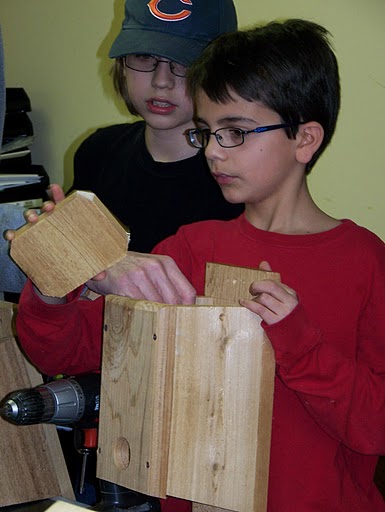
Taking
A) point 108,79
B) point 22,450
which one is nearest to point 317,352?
point 22,450

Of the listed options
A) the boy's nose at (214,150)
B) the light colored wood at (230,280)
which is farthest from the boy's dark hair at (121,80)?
the light colored wood at (230,280)

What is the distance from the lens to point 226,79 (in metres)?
1.14

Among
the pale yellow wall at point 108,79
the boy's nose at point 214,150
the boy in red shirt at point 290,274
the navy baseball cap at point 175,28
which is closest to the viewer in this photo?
the boy in red shirt at point 290,274

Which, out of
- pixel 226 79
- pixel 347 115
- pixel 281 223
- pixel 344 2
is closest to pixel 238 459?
pixel 281 223

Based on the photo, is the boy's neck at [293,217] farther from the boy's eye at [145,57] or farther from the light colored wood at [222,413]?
the boy's eye at [145,57]

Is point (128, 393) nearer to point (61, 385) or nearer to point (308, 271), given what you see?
point (61, 385)

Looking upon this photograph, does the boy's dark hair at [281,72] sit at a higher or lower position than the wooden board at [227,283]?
higher

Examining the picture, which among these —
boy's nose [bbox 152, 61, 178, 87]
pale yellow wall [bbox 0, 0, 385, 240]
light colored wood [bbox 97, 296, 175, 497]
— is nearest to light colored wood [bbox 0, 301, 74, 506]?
light colored wood [bbox 97, 296, 175, 497]

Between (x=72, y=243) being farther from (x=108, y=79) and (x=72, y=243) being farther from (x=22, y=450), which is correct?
(x=108, y=79)

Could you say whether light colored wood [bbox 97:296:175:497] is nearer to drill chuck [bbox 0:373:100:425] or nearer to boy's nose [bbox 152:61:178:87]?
drill chuck [bbox 0:373:100:425]

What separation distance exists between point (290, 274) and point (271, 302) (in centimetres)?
20

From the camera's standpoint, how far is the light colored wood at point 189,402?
2.92 feet

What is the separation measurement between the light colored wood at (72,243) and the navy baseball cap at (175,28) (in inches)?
22.2

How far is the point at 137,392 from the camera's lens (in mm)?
902
